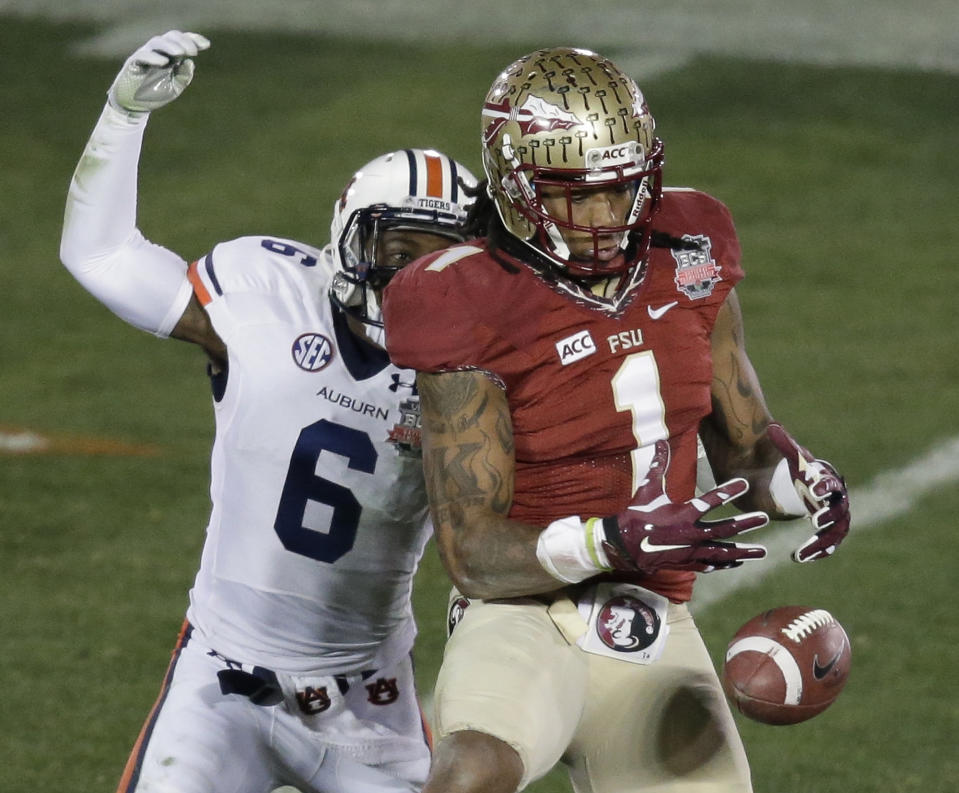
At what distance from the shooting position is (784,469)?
13.0 ft

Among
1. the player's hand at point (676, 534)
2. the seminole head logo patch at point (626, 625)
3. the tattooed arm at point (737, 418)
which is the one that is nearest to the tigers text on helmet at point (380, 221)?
the tattooed arm at point (737, 418)

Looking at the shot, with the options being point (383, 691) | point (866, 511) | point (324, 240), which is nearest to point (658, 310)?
point (383, 691)

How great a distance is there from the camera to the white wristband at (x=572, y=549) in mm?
3488

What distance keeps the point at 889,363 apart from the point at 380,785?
497 centimetres

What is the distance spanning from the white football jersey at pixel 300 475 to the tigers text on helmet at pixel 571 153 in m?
0.60

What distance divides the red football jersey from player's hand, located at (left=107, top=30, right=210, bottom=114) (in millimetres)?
801

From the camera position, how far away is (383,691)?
450 cm

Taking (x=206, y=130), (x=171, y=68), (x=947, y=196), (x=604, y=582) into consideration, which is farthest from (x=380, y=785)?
(x=206, y=130)

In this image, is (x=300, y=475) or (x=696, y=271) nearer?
(x=696, y=271)

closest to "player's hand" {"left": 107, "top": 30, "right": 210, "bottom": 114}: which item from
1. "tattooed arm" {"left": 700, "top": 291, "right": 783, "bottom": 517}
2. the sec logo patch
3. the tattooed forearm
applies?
the sec logo patch

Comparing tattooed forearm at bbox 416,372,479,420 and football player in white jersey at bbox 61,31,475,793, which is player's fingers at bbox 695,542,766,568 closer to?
tattooed forearm at bbox 416,372,479,420

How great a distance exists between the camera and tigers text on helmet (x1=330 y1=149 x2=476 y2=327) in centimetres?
421

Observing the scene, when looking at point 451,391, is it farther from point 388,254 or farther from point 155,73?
point 155,73

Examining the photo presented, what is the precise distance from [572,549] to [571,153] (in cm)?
79
